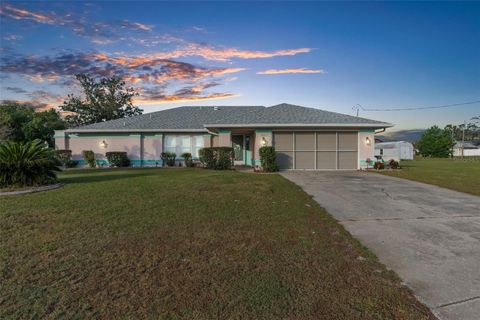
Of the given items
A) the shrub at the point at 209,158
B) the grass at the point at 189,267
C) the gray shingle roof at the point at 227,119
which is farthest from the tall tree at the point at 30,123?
the grass at the point at 189,267

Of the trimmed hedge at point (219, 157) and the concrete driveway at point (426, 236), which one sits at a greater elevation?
the trimmed hedge at point (219, 157)

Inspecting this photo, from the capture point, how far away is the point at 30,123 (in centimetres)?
3266

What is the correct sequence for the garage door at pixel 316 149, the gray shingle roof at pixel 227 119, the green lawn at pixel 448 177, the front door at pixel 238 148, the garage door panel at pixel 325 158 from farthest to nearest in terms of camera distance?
the front door at pixel 238 148, the garage door panel at pixel 325 158, the garage door at pixel 316 149, the gray shingle roof at pixel 227 119, the green lawn at pixel 448 177

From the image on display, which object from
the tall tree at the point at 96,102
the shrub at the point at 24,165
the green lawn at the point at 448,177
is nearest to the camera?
the shrub at the point at 24,165

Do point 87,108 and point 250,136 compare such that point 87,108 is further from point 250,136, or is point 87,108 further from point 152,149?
point 250,136

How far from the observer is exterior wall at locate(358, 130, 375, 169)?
14695mm

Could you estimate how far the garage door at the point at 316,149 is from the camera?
48.2 ft

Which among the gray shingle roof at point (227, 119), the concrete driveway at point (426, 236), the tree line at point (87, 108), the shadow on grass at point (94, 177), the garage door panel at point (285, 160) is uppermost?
the tree line at point (87, 108)

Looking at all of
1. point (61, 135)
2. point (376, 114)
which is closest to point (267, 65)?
point (61, 135)

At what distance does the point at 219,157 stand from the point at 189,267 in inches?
458

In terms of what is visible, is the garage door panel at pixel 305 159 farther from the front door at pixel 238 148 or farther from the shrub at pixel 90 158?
the shrub at pixel 90 158

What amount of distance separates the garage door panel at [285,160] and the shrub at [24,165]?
11067mm

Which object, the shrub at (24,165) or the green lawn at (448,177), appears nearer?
the shrub at (24,165)

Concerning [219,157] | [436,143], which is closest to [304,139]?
[219,157]
